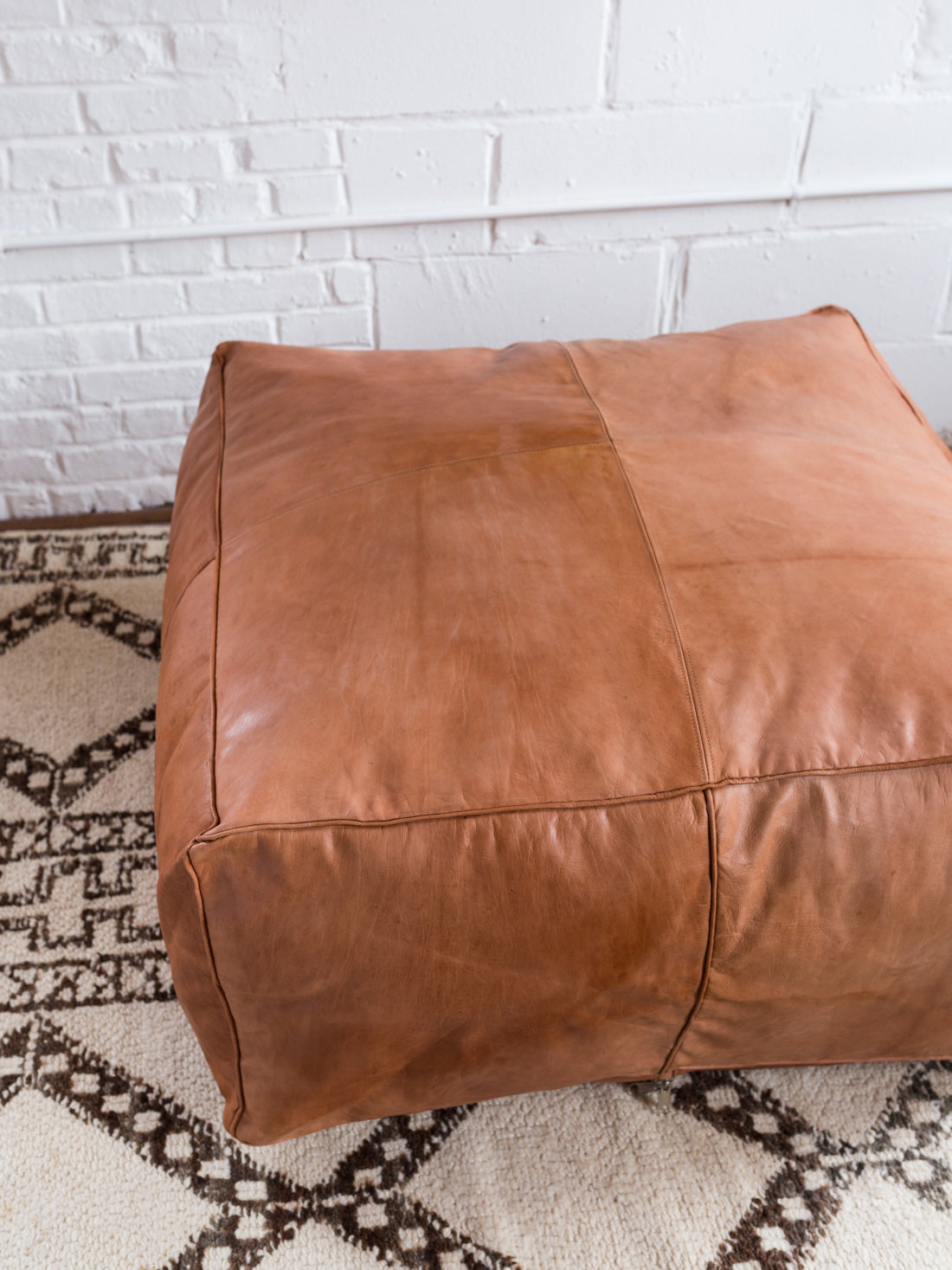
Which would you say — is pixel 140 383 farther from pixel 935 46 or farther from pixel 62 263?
pixel 935 46

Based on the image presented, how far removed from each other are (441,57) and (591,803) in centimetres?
120

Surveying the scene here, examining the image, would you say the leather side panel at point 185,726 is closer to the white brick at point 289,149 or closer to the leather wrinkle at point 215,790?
the leather wrinkle at point 215,790

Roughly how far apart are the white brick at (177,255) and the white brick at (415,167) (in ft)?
0.76

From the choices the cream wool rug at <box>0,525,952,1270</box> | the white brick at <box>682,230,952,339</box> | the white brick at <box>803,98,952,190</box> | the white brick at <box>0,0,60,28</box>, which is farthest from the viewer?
the white brick at <box>682,230,952,339</box>

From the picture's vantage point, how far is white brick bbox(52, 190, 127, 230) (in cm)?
148

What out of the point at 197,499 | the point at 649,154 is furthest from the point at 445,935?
the point at 649,154

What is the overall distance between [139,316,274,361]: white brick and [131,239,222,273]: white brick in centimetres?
8

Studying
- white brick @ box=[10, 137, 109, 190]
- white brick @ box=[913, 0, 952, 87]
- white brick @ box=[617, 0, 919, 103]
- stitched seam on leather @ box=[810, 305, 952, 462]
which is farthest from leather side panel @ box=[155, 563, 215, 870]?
white brick @ box=[913, 0, 952, 87]

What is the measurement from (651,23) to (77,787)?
1316 millimetres

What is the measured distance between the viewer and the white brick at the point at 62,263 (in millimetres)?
1514

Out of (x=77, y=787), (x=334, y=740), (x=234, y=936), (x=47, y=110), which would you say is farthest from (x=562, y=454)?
(x=47, y=110)

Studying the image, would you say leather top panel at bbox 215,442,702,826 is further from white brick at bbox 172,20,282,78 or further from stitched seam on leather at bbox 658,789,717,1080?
white brick at bbox 172,20,282,78

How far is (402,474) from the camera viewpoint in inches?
37.5

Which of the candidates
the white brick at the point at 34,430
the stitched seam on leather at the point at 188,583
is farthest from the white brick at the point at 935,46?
the white brick at the point at 34,430
